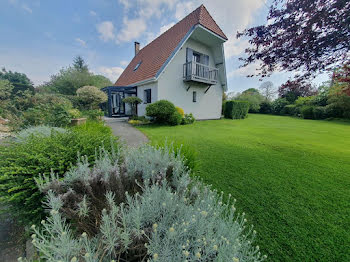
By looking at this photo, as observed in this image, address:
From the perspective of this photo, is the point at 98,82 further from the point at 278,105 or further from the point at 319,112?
the point at 278,105

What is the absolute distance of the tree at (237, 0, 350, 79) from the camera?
231cm

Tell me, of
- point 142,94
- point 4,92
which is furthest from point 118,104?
point 4,92

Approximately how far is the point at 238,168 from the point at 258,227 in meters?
1.61

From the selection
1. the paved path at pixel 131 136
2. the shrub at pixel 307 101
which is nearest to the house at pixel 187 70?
the paved path at pixel 131 136

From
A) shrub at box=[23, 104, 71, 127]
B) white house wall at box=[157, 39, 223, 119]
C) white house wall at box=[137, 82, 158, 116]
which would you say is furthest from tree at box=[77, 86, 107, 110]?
shrub at box=[23, 104, 71, 127]

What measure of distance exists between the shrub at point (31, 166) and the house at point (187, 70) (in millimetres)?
7540

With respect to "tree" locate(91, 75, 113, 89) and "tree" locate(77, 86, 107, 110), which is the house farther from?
"tree" locate(91, 75, 113, 89)

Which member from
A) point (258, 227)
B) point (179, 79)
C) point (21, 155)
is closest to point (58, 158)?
point (21, 155)

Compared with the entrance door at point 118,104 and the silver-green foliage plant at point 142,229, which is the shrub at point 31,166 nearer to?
the silver-green foliage plant at point 142,229

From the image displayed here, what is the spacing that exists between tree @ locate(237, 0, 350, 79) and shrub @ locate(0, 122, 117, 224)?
3.95m

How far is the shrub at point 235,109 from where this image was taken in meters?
14.0

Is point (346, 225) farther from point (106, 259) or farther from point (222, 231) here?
point (106, 259)

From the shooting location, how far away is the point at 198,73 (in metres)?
10.1

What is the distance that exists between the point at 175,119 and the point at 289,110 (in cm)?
2306
